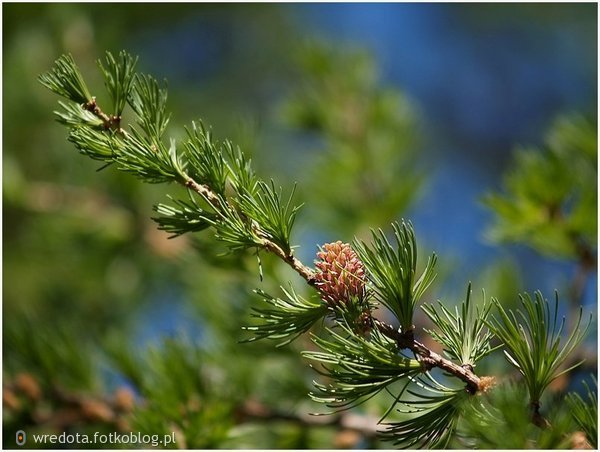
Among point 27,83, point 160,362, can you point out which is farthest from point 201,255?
point 27,83

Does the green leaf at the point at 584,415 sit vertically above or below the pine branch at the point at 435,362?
below

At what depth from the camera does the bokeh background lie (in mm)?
772

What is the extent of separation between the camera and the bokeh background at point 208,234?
2.53ft

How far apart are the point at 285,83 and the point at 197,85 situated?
334 mm

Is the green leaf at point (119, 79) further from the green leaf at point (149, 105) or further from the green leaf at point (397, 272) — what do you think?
the green leaf at point (397, 272)

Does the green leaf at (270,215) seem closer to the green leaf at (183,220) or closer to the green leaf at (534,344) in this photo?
the green leaf at (183,220)

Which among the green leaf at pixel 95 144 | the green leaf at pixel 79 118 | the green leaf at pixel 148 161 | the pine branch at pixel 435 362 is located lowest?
the pine branch at pixel 435 362

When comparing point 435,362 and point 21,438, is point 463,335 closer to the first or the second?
point 435,362

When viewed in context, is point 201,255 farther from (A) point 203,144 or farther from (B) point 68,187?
(B) point 68,187

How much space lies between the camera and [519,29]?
8.07 ft

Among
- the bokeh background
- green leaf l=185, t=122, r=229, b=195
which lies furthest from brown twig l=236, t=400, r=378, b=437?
green leaf l=185, t=122, r=229, b=195

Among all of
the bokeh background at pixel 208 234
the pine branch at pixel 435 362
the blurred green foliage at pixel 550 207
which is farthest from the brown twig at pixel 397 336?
the blurred green foliage at pixel 550 207

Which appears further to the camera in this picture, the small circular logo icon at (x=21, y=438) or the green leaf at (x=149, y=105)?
the small circular logo icon at (x=21, y=438)

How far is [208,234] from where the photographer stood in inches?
27.4
